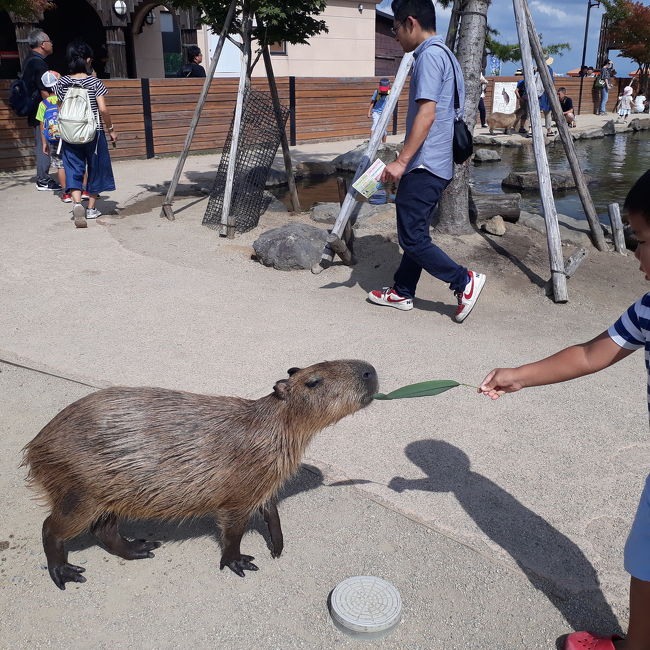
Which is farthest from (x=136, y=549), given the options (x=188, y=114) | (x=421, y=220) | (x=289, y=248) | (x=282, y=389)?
(x=188, y=114)

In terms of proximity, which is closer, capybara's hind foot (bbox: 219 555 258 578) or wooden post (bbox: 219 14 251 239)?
capybara's hind foot (bbox: 219 555 258 578)

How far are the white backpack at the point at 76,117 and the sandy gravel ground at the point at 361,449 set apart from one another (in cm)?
158

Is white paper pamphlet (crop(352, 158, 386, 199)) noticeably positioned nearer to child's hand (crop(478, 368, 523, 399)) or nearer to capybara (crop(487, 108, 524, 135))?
child's hand (crop(478, 368, 523, 399))

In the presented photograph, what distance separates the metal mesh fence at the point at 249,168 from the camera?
8.11m

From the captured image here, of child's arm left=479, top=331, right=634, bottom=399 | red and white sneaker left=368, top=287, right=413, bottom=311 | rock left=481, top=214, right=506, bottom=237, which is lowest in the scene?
red and white sneaker left=368, top=287, right=413, bottom=311

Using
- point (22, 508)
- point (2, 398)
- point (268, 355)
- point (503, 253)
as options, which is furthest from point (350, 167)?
point (22, 508)

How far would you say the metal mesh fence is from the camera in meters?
8.11

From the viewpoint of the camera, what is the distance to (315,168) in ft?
43.2

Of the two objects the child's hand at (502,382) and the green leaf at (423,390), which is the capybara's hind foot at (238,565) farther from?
the child's hand at (502,382)

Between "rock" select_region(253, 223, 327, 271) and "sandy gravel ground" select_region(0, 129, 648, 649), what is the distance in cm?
18

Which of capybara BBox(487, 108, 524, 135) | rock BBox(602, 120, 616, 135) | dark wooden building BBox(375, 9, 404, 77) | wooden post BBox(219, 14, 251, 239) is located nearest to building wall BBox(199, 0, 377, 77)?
dark wooden building BBox(375, 9, 404, 77)

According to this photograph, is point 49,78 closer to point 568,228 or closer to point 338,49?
point 568,228

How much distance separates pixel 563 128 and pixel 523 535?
16.2 ft

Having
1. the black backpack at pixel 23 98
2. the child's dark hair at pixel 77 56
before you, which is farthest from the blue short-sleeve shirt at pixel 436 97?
the black backpack at pixel 23 98
